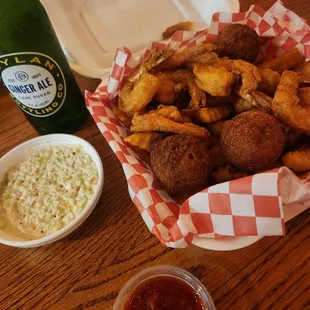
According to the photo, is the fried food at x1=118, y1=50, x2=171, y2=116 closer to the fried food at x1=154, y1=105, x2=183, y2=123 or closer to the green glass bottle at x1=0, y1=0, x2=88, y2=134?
the fried food at x1=154, y1=105, x2=183, y2=123

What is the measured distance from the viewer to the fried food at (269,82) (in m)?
0.92

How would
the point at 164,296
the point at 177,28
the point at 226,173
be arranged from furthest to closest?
1. the point at 177,28
2. the point at 226,173
3. the point at 164,296

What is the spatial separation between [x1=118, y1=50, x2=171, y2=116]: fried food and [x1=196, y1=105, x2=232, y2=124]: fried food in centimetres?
15

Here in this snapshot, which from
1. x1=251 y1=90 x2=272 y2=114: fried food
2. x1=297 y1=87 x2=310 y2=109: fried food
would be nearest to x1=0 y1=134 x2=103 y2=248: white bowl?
x1=251 y1=90 x2=272 y2=114: fried food

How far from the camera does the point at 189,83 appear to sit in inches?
38.1

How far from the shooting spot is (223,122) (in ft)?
2.98

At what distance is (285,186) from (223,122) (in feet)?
0.95

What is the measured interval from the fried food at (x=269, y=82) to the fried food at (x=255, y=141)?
0.15m

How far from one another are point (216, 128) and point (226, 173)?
0.45ft

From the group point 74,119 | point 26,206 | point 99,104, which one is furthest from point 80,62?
point 26,206

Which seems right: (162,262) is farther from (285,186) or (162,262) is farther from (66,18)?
(66,18)

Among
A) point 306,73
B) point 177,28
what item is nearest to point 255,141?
point 306,73

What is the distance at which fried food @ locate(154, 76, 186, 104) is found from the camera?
0.96 meters

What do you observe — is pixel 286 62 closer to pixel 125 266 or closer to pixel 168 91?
pixel 168 91
